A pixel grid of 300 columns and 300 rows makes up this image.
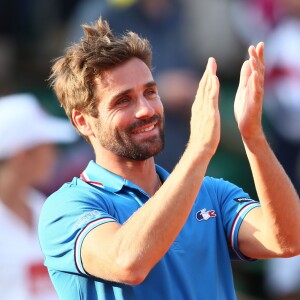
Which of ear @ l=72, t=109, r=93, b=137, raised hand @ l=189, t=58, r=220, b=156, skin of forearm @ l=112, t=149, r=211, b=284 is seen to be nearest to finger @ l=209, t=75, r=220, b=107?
raised hand @ l=189, t=58, r=220, b=156

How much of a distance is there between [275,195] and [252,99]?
0.40 metres

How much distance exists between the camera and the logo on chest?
4469mm

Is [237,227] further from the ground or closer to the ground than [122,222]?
closer to the ground

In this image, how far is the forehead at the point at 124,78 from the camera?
4.45 meters

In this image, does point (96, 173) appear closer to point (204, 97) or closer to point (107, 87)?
point (107, 87)

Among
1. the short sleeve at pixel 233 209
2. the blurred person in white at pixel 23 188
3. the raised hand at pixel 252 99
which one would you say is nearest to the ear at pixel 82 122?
the short sleeve at pixel 233 209

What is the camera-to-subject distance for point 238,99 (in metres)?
4.32

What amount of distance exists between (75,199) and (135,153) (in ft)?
1.05

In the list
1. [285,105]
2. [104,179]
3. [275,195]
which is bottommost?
[285,105]

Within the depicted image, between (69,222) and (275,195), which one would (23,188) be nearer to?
(69,222)

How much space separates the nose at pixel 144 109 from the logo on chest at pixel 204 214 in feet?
1.58

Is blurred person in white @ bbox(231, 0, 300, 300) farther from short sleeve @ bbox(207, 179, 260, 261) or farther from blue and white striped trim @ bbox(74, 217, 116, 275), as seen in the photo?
blue and white striped trim @ bbox(74, 217, 116, 275)

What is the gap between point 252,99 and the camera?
4.23 m

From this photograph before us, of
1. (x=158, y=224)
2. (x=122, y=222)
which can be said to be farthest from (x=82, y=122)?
(x=158, y=224)
